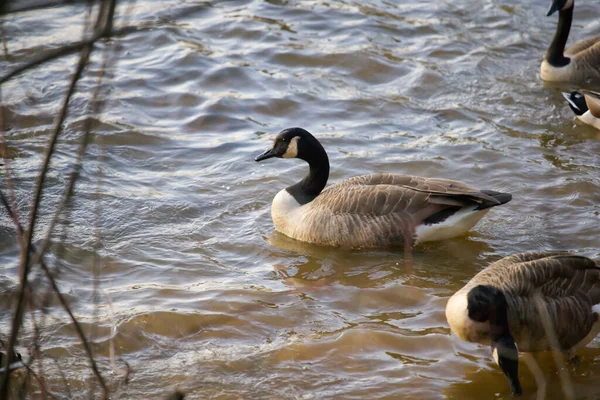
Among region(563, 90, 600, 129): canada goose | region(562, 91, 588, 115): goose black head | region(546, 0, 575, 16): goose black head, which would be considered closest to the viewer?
region(563, 90, 600, 129): canada goose

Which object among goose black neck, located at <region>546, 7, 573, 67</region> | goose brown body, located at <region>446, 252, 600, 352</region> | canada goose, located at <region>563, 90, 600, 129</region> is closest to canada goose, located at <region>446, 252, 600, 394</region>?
goose brown body, located at <region>446, 252, 600, 352</region>

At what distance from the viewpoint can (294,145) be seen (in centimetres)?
766

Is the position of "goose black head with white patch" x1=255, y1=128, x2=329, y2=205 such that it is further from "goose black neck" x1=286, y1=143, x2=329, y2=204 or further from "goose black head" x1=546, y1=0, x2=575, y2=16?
"goose black head" x1=546, y1=0, x2=575, y2=16

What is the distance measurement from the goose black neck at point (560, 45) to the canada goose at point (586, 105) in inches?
47.5

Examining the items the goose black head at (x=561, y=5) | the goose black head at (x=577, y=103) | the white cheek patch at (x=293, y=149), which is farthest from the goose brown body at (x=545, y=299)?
the goose black head at (x=561, y=5)

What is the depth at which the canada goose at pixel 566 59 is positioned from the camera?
35.1 ft

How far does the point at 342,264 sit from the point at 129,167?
313cm

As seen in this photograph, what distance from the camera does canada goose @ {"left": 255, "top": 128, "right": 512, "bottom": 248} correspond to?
6.99 meters

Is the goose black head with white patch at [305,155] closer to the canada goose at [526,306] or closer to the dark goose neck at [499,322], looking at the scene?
the canada goose at [526,306]

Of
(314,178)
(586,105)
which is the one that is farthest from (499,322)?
(586,105)

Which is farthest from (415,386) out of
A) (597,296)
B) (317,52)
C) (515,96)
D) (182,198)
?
(317,52)

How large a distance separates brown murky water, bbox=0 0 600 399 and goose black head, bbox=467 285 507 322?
2.46ft

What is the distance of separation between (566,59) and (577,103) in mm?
1556

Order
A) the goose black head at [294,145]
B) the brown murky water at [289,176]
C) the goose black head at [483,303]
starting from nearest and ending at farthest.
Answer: the goose black head at [483,303] → the brown murky water at [289,176] → the goose black head at [294,145]
